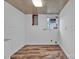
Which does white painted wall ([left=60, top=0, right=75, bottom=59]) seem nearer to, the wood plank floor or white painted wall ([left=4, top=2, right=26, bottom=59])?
the wood plank floor

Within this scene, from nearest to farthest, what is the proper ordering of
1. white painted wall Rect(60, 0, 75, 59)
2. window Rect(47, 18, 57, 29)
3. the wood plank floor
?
1. white painted wall Rect(60, 0, 75, 59)
2. the wood plank floor
3. window Rect(47, 18, 57, 29)

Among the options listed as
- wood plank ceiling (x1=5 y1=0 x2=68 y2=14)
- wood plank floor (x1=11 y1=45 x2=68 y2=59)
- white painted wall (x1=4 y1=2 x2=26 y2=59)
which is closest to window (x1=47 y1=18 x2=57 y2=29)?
wood plank ceiling (x1=5 y1=0 x2=68 y2=14)

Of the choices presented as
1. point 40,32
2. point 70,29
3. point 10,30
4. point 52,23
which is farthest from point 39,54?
point 52,23

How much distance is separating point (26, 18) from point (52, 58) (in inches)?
176

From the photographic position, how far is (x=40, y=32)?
8578 mm

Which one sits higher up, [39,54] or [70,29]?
[70,29]

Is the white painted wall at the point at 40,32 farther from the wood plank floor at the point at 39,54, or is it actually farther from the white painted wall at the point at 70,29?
the white painted wall at the point at 70,29

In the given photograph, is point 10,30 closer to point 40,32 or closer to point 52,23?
point 40,32

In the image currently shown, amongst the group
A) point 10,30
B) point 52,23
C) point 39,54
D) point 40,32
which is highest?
point 52,23

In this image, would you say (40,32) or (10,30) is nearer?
(10,30)

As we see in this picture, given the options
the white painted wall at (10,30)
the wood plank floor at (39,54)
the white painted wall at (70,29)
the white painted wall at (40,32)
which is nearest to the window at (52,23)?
the white painted wall at (40,32)

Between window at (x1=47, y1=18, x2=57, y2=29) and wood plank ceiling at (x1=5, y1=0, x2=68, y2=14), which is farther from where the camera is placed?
window at (x1=47, y1=18, x2=57, y2=29)

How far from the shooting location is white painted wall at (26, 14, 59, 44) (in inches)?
337

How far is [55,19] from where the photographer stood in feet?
28.1
